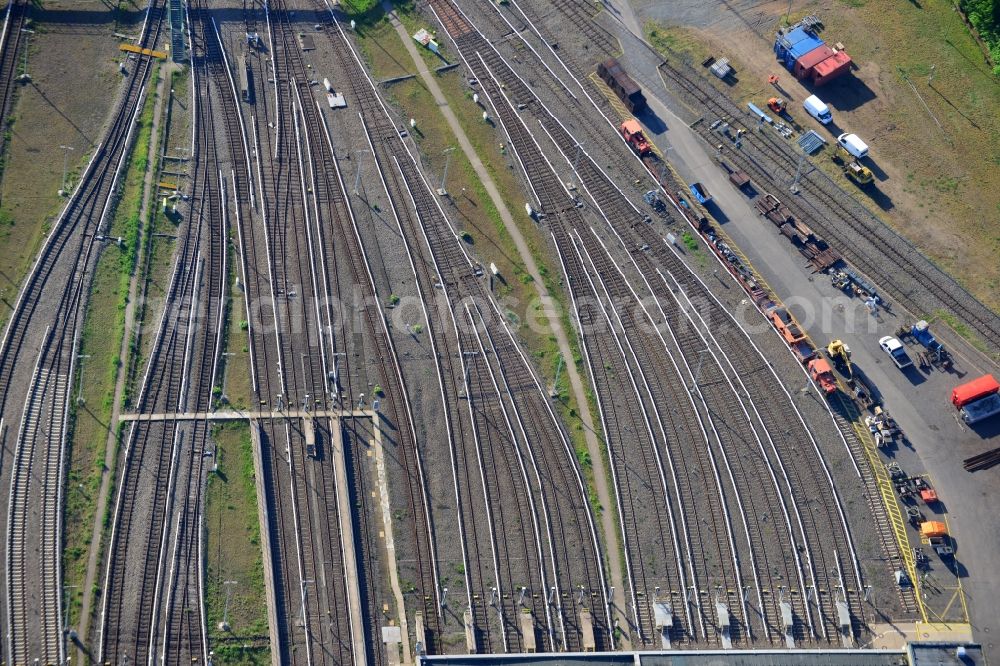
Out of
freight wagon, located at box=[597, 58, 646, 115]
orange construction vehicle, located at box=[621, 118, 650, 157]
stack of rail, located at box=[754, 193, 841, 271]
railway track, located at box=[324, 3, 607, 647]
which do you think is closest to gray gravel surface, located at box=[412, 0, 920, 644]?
stack of rail, located at box=[754, 193, 841, 271]

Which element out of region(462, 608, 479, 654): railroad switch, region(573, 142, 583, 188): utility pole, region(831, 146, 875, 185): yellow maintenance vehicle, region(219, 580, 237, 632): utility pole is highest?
region(573, 142, 583, 188): utility pole

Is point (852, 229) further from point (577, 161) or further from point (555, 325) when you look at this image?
point (555, 325)

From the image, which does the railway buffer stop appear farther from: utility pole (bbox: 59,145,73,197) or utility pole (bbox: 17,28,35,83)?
utility pole (bbox: 17,28,35,83)

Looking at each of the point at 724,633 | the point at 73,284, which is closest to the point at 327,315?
the point at 73,284

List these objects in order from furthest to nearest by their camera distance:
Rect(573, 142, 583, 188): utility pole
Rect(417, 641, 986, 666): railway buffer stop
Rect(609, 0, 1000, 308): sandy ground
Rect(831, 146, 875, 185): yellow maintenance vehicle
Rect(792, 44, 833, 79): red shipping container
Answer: Rect(792, 44, 833, 79): red shipping container → Rect(573, 142, 583, 188): utility pole → Rect(831, 146, 875, 185): yellow maintenance vehicle → Rect(609, 0, 1000, 308): sandy ground → Rect(417, 641, 986, 666): railway buffer stop

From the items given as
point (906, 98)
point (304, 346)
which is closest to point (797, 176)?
point (906, 98)

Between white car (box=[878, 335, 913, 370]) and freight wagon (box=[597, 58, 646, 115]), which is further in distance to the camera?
freight wagon (box=[597, 58, 646, 115])
